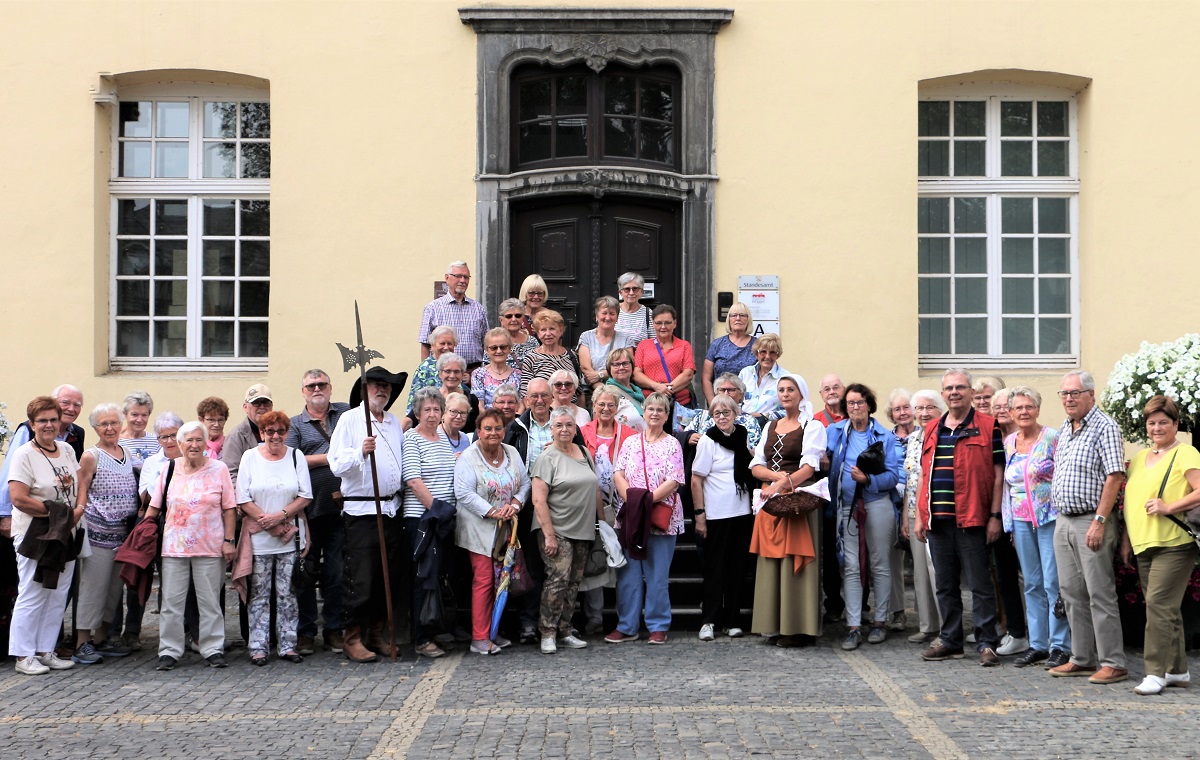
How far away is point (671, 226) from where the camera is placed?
11.9 m

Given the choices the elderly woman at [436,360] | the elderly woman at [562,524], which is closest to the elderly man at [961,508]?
the elderly woman at [562,524]

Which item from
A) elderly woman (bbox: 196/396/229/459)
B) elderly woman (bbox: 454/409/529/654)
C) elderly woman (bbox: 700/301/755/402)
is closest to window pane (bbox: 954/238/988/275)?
elderly woman (bbox: 700/301/755/402)

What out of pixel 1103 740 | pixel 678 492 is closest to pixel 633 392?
pixel 678 492

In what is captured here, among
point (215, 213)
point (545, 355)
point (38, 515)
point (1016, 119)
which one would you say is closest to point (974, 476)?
point (545, 355)

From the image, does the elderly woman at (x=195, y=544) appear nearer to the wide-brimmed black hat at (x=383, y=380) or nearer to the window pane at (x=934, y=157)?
the wide-brimmed black hat at (x=383, y=380)

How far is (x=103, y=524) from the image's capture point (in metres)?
8.34

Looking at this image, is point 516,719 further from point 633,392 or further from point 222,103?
point 222,103

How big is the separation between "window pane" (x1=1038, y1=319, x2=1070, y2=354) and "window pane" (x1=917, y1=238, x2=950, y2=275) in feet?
3.22

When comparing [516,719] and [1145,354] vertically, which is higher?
[1145,354]

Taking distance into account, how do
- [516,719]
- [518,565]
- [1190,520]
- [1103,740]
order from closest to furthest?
1. [1103,740]
2. [516,719]
3. [1190,520]
4. [518,565]

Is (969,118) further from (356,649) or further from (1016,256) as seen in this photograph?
(356,649)

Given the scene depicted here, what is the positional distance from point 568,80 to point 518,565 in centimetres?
503

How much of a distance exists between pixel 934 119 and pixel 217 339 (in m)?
6.62

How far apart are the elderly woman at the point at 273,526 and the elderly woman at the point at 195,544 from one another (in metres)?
0.15
